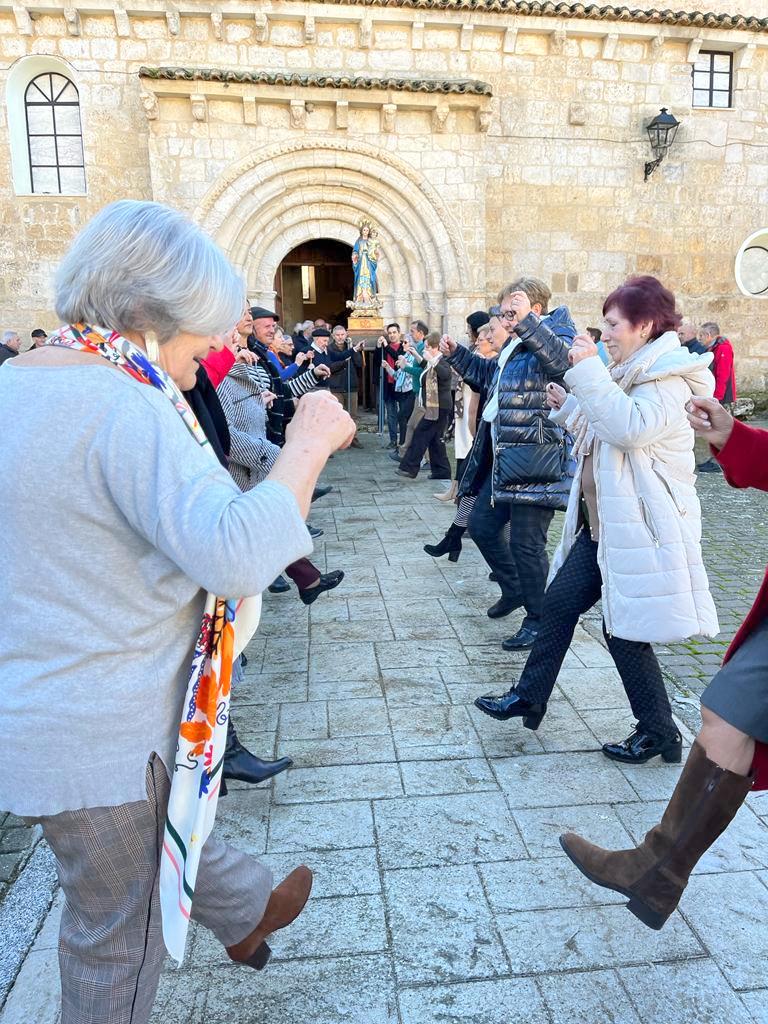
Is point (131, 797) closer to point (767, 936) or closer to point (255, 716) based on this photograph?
point (767, 936)

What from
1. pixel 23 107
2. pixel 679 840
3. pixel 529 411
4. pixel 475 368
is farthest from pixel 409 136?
pixel 679 840

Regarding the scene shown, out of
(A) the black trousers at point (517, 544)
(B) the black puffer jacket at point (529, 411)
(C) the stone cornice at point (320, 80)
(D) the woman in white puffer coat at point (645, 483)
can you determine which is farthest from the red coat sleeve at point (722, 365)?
(D) the woman in white puffer coat at point (645, 483)

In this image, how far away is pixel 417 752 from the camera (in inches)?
122

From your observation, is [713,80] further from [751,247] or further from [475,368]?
[475,368]

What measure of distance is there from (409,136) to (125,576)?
11888 mm

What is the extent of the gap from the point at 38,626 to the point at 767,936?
6.96 feet

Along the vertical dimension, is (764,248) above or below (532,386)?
above

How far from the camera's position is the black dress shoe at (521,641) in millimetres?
4109

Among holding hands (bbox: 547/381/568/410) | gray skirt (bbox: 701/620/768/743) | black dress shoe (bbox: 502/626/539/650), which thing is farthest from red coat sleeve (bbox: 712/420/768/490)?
black dress shoe (bbox: 502/626/539/650)

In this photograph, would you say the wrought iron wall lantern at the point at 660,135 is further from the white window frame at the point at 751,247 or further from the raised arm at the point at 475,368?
the raised arm at the point at 475,368

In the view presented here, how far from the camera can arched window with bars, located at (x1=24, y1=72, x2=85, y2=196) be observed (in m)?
11.4

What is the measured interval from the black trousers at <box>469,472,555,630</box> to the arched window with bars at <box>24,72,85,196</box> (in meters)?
10.2

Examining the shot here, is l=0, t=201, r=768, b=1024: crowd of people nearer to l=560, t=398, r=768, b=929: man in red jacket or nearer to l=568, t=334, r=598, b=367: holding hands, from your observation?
l=560, t=398, r=768, b=929: man in red jacket

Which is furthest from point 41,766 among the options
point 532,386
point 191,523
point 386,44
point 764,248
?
point 764,248
